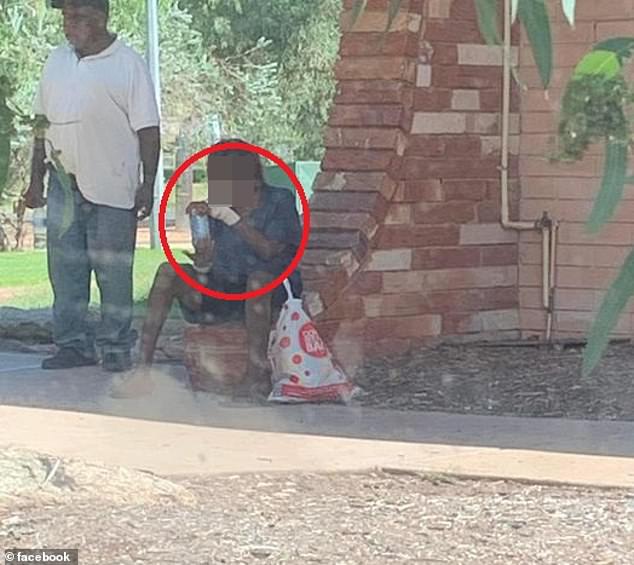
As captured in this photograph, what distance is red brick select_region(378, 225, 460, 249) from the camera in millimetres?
8094

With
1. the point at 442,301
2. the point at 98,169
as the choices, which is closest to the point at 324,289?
the point at 442,301

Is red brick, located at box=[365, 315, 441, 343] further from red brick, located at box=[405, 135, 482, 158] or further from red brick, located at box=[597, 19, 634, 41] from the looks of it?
red brick, located at box=[597, 19, 634, 41]

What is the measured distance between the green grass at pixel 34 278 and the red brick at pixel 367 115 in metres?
1.94

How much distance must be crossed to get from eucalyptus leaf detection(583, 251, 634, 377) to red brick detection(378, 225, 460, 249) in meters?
6.03

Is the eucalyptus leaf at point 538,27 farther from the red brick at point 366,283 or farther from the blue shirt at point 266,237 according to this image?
the red brick at point 366,283

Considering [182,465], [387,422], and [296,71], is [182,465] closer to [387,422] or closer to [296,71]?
[387,422]

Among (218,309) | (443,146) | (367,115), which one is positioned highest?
(367,115)

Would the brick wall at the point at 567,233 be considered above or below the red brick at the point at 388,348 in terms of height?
above

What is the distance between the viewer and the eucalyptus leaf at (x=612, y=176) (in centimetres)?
192

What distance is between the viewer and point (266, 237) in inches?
285

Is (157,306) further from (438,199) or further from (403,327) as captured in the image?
(438,199)

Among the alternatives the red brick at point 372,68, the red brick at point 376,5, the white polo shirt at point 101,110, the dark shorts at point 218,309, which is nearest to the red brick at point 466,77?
the red brick at point 372,68

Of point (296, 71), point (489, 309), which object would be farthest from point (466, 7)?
point (296, 71)

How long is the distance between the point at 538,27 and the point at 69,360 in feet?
20.9
